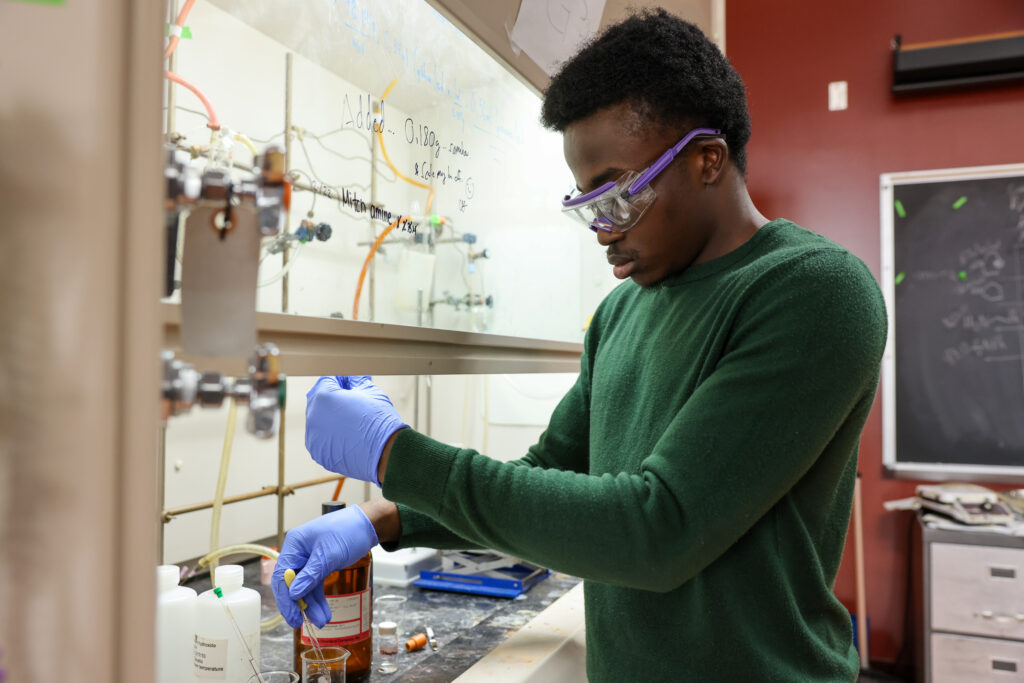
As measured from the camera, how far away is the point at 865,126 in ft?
11.0

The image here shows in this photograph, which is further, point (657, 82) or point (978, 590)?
point (978, 590)

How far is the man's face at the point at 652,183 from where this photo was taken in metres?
1.01

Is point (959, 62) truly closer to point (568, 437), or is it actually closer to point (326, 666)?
point (568, 437)

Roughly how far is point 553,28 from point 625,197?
1.97 ft

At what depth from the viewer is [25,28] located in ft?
1.16

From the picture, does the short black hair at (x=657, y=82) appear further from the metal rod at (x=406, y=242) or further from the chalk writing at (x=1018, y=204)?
the chalk writing at (x=1018, y=204)

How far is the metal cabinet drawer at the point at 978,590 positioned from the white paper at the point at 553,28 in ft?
7.47

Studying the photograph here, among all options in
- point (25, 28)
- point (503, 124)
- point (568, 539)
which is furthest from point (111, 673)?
point (503, 124)

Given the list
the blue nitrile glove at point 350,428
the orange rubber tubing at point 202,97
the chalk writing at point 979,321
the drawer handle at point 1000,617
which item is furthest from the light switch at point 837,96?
the orange rubber tubing at point 202,97

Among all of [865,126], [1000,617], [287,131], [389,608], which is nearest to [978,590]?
[1000,617]

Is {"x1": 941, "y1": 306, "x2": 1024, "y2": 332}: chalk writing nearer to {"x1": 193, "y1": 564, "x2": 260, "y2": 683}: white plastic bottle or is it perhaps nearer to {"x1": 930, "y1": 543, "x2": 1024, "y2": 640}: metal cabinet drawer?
{"x1": 930, "y1": 543, "x2": 1024, "y2": 640}: metal cabinet drawer

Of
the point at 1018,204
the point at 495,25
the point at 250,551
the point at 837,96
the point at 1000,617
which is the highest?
the point at 837,96

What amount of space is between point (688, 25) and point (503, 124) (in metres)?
0.40

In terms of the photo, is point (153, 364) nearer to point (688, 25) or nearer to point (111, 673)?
point (111, 673)
